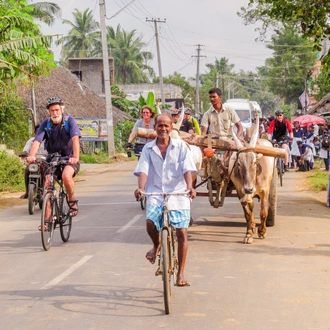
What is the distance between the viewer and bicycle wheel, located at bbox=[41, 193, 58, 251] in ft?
31.8

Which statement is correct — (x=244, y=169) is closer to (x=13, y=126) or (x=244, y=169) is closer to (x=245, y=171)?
(x=245, y=171)

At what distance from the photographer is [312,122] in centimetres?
3697

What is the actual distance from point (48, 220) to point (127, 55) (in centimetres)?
6510

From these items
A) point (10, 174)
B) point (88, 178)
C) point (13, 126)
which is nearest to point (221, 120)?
point (10, 174)

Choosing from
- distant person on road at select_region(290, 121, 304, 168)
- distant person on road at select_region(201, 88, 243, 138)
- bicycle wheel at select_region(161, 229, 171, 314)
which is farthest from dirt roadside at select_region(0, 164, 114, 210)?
bicycle wheel at select_region(161, 229, 171, 314)

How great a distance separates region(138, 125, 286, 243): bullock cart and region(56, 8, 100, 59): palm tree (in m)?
60.3

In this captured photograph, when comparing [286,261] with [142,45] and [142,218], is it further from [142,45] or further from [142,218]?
[142,45]

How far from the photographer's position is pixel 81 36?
71.4 meters

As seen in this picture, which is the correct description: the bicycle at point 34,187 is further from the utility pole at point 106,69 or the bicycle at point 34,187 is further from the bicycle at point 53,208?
the utility pole at point 106,69

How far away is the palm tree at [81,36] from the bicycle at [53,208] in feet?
201

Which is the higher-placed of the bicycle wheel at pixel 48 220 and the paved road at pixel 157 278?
the bicycle wheel at pixel 48 220

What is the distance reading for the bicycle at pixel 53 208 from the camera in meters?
9.77

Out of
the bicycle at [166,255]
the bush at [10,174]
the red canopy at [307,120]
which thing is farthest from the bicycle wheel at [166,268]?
the red canopy at [307,120]

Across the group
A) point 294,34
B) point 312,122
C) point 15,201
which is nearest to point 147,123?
point 15,201
